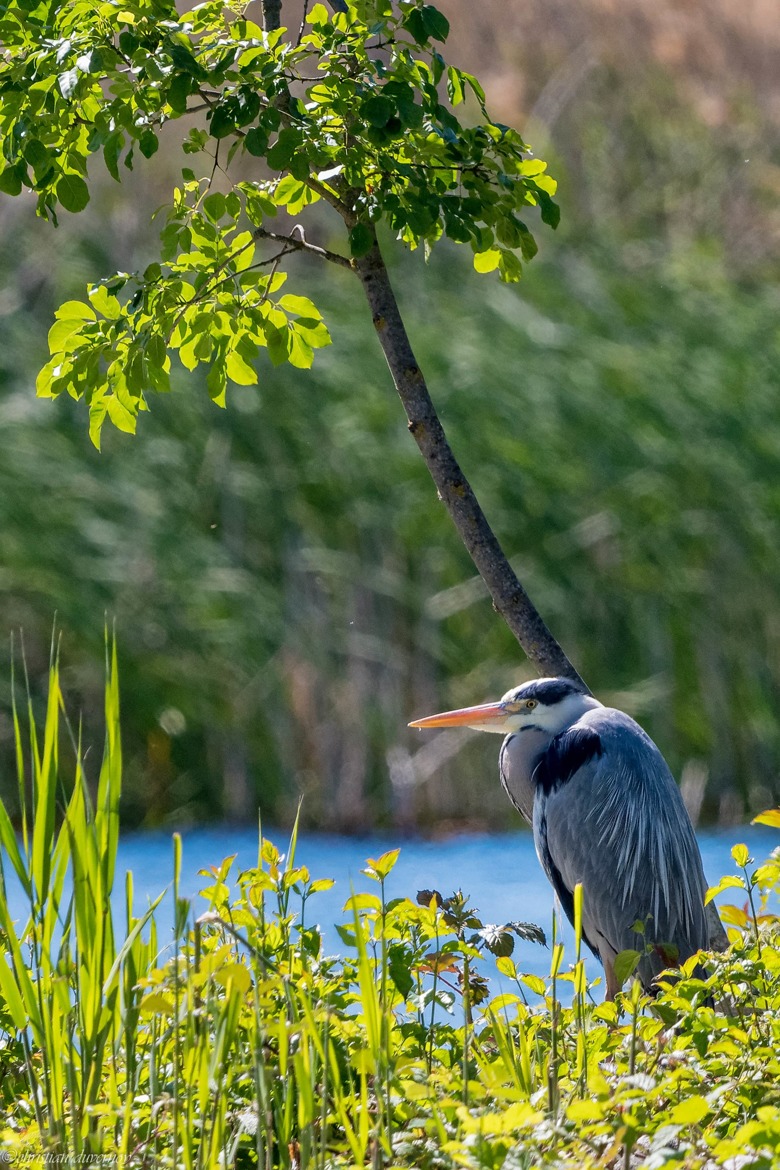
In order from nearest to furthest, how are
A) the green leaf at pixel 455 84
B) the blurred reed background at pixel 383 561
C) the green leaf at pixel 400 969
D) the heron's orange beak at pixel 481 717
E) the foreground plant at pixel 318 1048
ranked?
1. the foreground plant at pixel 318 1048
2. the green leaf at pixel 400 969
3. the green leaf at pixel 455 84
4. the heron's orange beak at pixel 481 717
5. the blurred reed background at pixel 383 561

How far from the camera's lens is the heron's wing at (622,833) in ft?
9.25

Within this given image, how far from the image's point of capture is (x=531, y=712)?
9.88ft

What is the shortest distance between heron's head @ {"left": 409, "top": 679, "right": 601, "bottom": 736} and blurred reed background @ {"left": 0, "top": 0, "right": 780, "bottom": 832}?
2677 millimetres

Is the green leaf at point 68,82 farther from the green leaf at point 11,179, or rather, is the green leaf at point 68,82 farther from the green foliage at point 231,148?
the green leaf at point 11,179

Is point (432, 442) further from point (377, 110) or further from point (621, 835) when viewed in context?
point (621, 835)

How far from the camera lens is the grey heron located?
2.82 meters

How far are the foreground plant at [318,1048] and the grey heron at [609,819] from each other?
2.46ft

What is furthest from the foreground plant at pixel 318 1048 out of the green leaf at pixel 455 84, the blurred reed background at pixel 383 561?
the blurred reed background at pixel 383 561

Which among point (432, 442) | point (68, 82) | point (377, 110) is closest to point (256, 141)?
point (377, 110)

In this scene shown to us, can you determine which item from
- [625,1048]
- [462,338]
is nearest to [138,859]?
[462,338]

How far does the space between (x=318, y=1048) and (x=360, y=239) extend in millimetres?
1238

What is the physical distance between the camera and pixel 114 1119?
1625mm

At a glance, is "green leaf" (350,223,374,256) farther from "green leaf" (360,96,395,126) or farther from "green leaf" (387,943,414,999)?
"green leaf" (387,943,414,999)

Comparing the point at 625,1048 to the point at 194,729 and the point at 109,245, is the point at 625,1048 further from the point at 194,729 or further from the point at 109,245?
the point at 109,245
